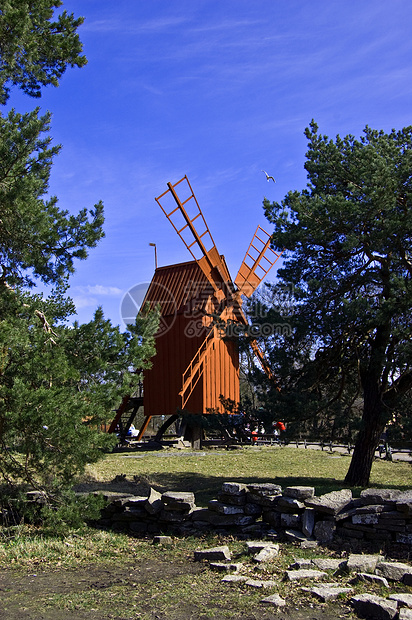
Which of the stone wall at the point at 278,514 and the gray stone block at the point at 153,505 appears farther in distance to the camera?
the gray stone block at the point at 153,505

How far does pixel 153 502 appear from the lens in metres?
8.95

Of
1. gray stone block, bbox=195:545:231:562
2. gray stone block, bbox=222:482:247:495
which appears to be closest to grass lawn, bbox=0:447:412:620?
gray stone block, bbox=195:545:231:562

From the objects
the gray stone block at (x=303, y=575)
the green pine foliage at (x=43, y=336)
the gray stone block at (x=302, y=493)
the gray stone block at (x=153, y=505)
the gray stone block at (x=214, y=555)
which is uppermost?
the green pine foliage at (x=43, y=336)

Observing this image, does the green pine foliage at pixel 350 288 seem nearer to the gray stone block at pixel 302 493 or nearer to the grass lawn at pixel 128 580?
the grass lawn at pixel 128 580

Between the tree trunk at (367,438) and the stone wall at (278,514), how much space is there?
16.5 ft

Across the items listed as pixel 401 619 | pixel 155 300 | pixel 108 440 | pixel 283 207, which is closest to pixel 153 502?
pixel 108 440

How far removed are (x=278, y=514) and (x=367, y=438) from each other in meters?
5.55

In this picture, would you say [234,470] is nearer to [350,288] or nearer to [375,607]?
[350,288]

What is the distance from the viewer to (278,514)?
8.12 meters

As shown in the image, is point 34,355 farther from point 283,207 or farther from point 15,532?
point 283,207

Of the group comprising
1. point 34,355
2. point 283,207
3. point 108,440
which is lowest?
point 108,440

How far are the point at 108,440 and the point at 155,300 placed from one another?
57.9ft

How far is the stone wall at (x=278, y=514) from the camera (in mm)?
7289

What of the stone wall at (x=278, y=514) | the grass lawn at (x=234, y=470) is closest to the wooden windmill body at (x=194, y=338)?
the grass lawn at (x=234, y=470)
